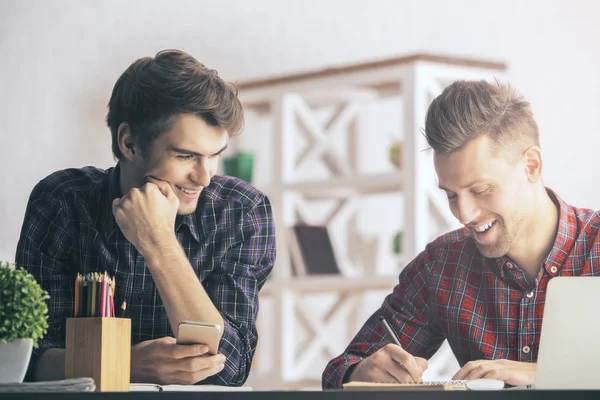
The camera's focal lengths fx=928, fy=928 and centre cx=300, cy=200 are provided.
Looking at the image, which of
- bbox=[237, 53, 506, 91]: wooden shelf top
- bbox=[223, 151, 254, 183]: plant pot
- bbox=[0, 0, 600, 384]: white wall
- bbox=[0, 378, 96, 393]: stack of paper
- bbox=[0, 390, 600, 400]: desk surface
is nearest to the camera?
bbox=[0, 390, 600, 400]: desk surface

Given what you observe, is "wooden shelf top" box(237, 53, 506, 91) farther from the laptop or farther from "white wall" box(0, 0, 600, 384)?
the laptop

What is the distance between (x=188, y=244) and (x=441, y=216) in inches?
44.5

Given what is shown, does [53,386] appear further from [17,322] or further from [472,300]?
[472,300]

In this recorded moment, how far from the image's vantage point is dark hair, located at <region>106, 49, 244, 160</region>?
232 cm

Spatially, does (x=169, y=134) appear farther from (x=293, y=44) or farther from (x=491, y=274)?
(x=293, y=44)

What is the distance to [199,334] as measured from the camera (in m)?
1.86

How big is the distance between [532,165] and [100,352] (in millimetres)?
1133

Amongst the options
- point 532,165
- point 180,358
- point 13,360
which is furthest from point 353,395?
point 532,165

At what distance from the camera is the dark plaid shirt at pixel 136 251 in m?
2.24

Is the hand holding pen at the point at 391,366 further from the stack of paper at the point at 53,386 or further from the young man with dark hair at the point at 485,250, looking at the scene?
the stack of paper at the point at 53,386

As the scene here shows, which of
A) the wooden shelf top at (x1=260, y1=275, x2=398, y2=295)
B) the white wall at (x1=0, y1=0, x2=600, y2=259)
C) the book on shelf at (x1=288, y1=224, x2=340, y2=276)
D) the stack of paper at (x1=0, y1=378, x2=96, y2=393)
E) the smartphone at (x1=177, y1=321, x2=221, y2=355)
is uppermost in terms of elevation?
the white wall at (x1=0, y1=0, x2=600, y2=259)

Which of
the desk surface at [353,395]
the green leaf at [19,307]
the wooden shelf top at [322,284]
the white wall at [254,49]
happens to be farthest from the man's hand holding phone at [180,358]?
the wooden shelf top at [322,284]

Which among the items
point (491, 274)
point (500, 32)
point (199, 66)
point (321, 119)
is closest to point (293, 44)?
point (321, 119)

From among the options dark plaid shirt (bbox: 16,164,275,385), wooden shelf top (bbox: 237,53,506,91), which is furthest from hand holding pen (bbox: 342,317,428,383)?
wooden shelf top (bbox: 237,53,506,91)
